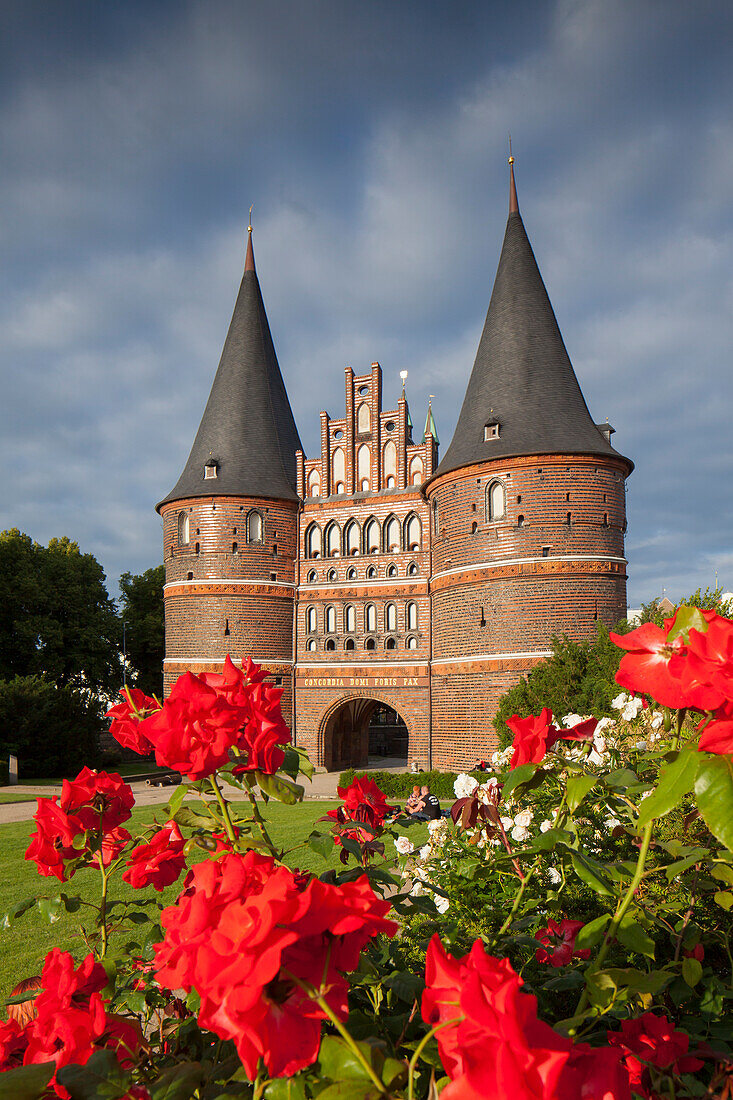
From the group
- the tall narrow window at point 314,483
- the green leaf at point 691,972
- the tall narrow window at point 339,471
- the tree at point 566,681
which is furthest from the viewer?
the tall narrow window at point 314,483

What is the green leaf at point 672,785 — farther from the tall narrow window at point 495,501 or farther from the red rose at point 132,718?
the tall narrow window at point 495,501

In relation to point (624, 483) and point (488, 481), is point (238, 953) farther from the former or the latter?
point (624, 483)

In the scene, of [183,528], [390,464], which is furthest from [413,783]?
[183,528]

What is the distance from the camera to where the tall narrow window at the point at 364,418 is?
24.9 meters

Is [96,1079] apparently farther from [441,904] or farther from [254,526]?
[254,526]

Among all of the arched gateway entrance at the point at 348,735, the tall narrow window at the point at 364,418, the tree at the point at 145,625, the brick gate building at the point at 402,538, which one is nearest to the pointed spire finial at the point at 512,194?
the brick gate building at the point at 402,538

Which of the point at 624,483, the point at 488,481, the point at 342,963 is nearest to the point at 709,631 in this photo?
the point at 342,963

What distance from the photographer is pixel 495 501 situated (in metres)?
20.5

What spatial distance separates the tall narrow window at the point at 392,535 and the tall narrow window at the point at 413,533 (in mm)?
309

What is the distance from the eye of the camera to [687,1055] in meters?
1.24

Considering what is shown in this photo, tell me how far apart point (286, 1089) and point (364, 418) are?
24484 millimetres

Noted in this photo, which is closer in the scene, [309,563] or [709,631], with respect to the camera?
[709,631]

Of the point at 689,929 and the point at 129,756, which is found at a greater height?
the point at 689,929

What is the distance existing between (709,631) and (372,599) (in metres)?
23.0
